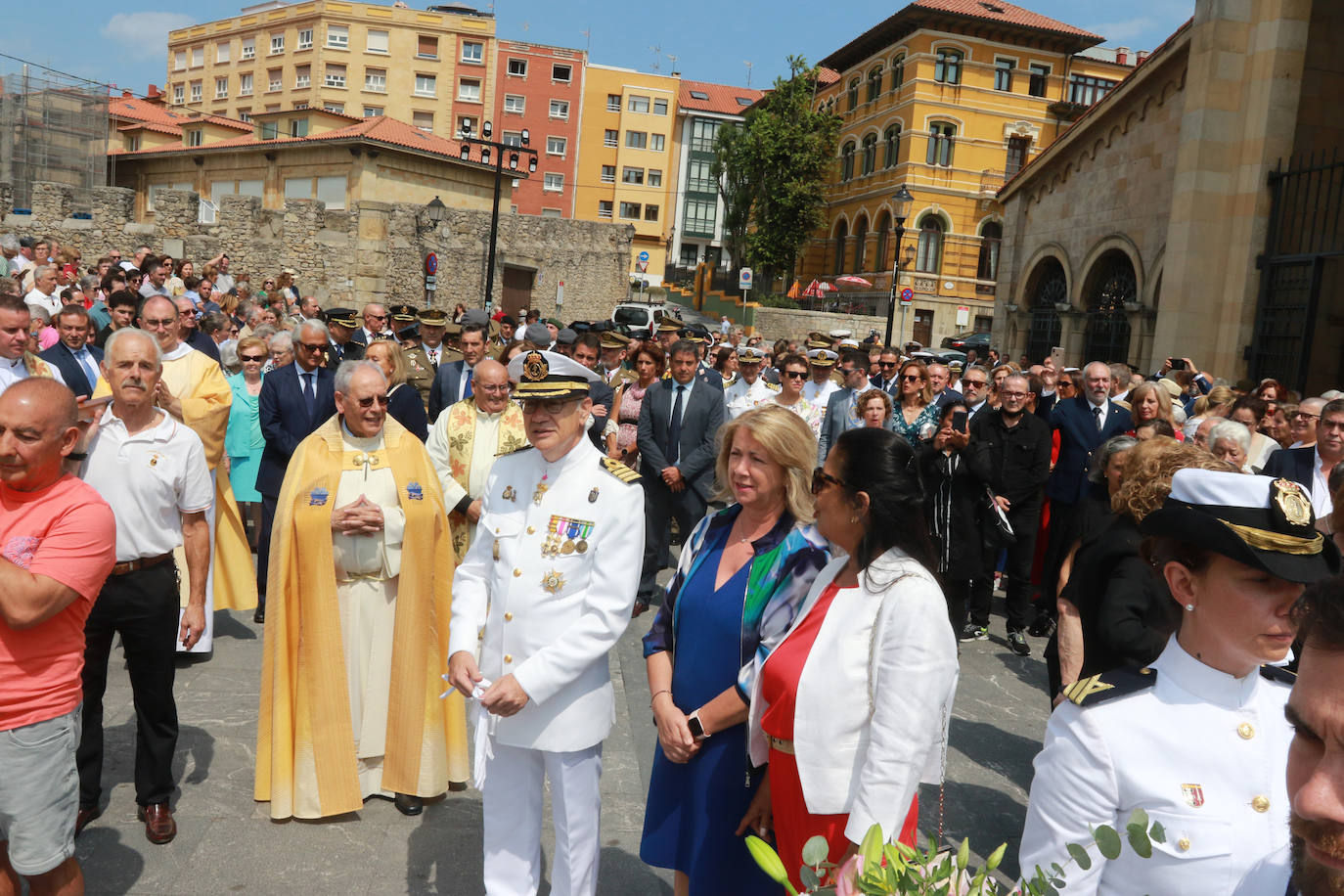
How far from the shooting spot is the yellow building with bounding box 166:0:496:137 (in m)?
62.3

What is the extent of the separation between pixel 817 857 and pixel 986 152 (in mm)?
49568

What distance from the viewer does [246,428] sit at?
8.40 m

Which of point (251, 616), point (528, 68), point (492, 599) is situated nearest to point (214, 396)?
point (251, 616)

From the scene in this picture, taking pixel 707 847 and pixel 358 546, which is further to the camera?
pixel 358 546

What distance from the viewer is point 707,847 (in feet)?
10.3

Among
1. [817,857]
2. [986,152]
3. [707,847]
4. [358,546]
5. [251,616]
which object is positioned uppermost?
[986,152]

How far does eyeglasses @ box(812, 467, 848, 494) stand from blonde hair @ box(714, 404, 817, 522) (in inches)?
11.5

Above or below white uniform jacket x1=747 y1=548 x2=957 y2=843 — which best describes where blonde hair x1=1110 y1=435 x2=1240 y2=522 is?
above

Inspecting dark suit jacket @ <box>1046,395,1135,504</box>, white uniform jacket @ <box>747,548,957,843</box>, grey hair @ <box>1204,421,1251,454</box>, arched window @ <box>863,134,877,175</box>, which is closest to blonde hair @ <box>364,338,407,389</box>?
white uniform jacket @ <box>747,548,957,843</box>

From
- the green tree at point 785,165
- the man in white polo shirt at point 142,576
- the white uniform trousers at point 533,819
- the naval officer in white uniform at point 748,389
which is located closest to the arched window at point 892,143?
the green tree at point 785,165

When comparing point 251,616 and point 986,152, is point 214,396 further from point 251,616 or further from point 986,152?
point 986,152

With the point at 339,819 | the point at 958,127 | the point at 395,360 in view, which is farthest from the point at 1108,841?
the point at 958,127

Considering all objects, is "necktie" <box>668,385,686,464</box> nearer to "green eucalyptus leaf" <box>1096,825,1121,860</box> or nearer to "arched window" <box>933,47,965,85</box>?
"green eucalyptus leaf" <box>1096,825,1121,860</box>

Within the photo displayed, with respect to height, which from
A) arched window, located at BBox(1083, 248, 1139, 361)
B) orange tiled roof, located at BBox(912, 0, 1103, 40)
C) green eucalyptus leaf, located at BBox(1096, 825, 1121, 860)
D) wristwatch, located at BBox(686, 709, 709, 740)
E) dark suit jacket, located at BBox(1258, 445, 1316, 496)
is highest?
orange tiled roof, located at BBox(912, 0, 1103, 40)
